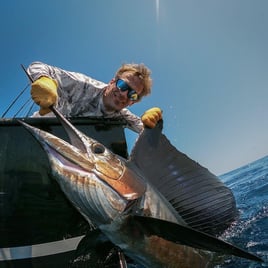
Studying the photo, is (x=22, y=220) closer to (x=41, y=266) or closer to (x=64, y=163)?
(x=41, y=266)

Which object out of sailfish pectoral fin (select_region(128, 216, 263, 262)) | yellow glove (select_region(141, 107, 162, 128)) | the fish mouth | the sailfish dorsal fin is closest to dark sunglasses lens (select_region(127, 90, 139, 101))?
yellow glove (select_region(141, 107, 162, 128))

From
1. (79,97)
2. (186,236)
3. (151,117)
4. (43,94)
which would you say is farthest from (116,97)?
(186,236)

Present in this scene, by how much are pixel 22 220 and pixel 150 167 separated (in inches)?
37.8

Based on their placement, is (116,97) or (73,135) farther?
(116,97)

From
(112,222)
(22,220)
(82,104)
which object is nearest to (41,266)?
(22,220)

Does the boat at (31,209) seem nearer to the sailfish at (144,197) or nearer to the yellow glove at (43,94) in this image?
the yellow glove at (43,94)

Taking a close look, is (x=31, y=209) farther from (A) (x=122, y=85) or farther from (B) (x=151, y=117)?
(A) (x=122, y=85)

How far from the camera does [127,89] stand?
3.22m

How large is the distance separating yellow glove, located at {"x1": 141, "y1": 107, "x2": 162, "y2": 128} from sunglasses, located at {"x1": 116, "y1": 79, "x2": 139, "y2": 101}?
50cm

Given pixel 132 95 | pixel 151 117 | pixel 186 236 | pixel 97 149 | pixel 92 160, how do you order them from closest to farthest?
pixel 186 236 → pixel 92 160 → pixel 97 149 → pixel 151 117 → pixel 132 95

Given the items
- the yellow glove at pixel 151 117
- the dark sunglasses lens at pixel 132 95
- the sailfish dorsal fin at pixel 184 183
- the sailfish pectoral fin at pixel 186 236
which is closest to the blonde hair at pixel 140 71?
the dark sunglasses lens at pixel 132 95

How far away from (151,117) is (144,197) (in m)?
0.81

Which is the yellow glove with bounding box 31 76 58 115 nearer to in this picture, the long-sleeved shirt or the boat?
the boat

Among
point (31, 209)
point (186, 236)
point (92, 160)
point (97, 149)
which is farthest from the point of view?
point (31, 209)
